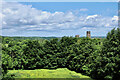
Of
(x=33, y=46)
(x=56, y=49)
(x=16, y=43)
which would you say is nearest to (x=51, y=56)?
(x=56, y=49)

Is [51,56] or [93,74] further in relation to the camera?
[51,56]

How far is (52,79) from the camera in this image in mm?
7551

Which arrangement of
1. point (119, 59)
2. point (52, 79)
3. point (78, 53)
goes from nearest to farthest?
point (119, 59)
point (52, 79)
point (78, 53)

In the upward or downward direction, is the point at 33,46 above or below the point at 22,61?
above

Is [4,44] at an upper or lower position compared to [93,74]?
upper

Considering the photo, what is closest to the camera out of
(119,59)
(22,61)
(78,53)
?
(119,59)

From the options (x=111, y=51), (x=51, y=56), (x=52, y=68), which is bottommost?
(x=52, y=68)

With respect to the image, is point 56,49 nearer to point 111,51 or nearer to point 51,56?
point 51,56

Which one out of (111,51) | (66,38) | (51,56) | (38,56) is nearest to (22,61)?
(38,56)

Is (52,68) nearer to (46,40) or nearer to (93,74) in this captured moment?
(46,40)

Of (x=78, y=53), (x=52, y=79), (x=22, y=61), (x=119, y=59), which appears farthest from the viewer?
(x=22, y=61)

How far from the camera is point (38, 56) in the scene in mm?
10664

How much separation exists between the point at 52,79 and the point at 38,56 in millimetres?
3395

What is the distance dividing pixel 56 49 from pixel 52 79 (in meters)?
3.67
